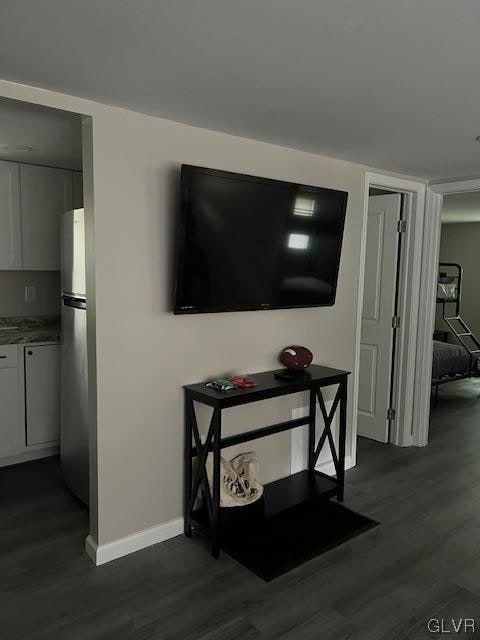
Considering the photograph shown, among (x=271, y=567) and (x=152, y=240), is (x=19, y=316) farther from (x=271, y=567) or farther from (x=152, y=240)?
(x=271, y=567)

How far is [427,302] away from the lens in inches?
168

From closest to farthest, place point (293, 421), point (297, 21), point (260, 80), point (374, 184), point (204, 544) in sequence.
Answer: point (297, 21) < point (260, 80) < point (204, 544) < point (293, 421) < point (374, 184)

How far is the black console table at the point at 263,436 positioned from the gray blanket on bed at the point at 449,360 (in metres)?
2.65

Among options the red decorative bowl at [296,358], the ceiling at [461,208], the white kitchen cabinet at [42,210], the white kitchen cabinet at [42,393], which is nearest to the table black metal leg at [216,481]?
the red decorative bowl at [296,358]

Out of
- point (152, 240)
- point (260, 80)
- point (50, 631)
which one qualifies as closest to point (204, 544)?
point (50, 631)

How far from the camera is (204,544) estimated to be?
279 cm

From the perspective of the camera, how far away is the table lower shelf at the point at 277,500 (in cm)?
283

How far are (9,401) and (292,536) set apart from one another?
2.20m

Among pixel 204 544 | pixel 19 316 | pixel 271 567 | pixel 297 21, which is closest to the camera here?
pixel 297 21

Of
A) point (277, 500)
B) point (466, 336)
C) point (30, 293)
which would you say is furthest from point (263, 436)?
point (466, 336)

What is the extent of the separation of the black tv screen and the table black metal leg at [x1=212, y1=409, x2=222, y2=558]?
1.94ft

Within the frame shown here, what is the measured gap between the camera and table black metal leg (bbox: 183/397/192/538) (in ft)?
9.24

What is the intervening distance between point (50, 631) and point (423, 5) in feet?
8.54

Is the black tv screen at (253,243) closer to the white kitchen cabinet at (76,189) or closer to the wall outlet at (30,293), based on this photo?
the white kitchen cabinet at (76,189)
